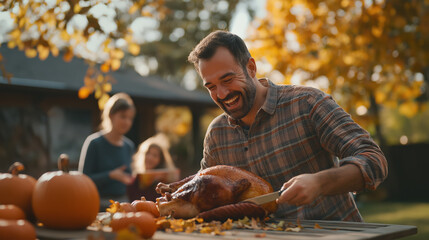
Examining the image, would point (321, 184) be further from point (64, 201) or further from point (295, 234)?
point (64, 201)

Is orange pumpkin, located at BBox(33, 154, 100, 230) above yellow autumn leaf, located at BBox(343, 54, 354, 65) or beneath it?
beneath

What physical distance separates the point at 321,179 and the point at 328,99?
0.77 m

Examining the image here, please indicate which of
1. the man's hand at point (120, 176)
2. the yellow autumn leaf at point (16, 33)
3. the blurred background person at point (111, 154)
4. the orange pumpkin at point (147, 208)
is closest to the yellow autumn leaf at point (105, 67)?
the yellow autumn leaf at point (16, 33)

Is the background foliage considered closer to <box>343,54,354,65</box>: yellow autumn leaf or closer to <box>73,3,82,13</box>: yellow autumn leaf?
<box>343,54,354,65</box>: yellow autumn leaf

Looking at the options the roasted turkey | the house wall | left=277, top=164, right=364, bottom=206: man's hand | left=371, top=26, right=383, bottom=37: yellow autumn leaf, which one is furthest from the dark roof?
left=277, top=164, right=364, bottom=206: man's hand

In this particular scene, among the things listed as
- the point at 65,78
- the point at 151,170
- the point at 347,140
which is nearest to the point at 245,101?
the point at 347,140

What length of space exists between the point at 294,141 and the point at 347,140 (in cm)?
47

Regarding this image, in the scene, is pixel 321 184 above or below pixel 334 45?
below

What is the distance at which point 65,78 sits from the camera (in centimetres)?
1461

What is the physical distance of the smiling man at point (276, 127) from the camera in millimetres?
2727

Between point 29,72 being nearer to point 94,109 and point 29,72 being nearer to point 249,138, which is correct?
point 94,109

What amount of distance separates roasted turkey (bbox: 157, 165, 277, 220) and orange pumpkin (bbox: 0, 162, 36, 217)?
590 mm

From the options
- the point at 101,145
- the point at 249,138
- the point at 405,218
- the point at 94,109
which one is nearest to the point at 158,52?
the point at 94,109

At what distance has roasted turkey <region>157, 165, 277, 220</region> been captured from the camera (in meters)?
2.13
